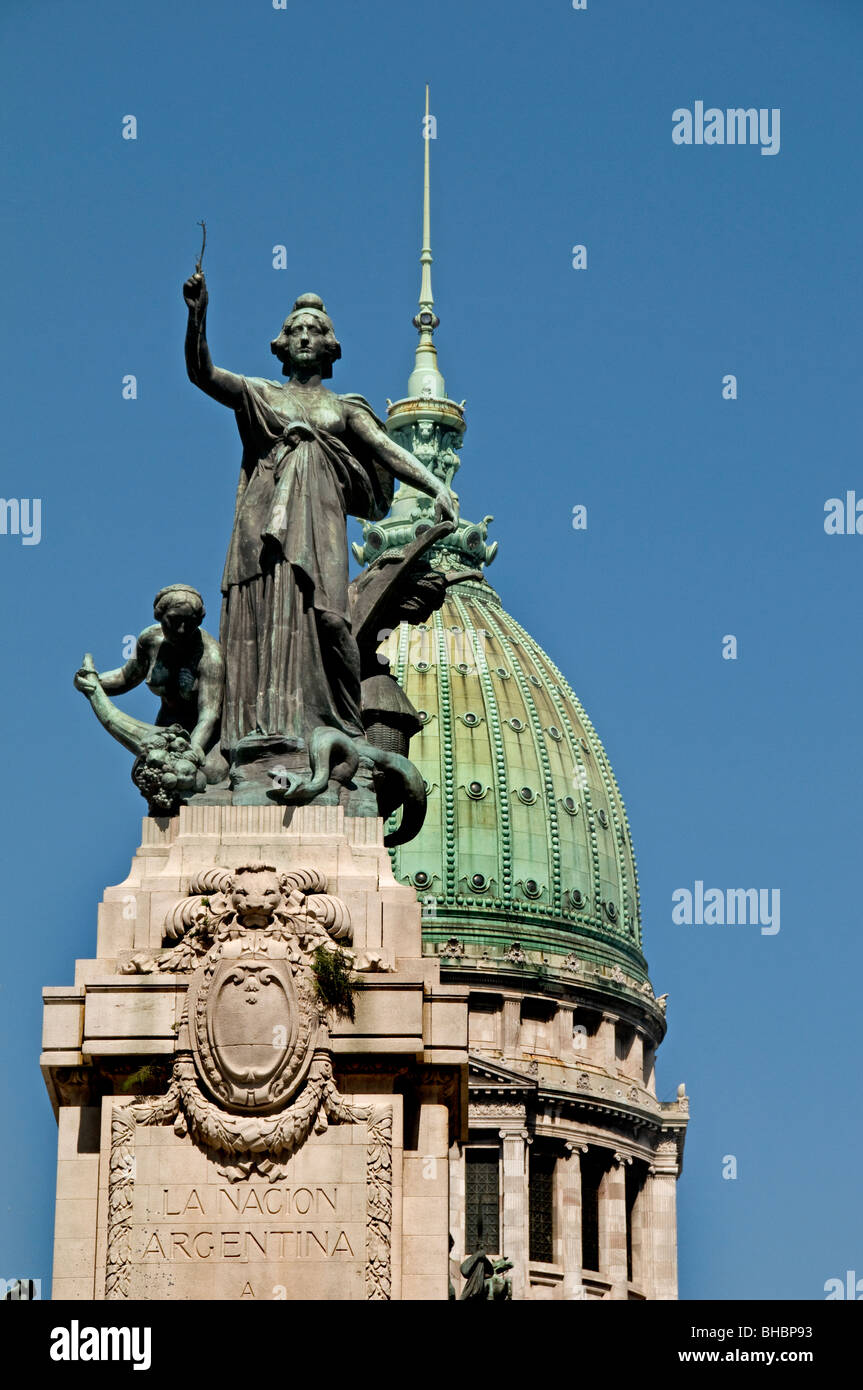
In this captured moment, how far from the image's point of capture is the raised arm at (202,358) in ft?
107

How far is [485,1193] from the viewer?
118m

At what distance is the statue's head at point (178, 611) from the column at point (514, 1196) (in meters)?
84.6

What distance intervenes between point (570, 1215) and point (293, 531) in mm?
88155

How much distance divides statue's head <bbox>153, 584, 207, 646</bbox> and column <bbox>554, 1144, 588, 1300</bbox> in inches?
3459

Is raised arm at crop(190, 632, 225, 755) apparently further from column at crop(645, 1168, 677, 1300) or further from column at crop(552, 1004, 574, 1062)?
column at crop(645, 1168, 677, 1300)

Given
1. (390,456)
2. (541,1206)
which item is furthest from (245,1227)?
Result: (541,1206)

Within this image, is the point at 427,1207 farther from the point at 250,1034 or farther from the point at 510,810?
the point at 510,810

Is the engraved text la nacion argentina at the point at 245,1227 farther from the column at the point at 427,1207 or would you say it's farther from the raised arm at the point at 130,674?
the raised arm at the point at 130,674

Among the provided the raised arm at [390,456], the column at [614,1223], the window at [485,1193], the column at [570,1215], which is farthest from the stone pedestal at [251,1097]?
the column at [614,1223]

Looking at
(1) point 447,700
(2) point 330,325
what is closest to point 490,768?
(1) point 447,700

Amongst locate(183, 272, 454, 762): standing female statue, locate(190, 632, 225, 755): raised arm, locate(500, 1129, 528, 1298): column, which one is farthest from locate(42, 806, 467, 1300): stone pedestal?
locate(500, 1129, 528, 1298): column

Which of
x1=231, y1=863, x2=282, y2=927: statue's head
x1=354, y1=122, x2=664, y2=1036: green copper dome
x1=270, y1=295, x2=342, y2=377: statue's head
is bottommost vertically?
x1=231, y1=863, x2=282, y2=927: statue's head

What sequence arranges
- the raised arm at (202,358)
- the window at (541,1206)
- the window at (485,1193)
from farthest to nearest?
the window at (541,1206) → the window at (485,1193) → the raised arm at (202,358)

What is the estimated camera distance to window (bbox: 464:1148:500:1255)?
4587 inches
